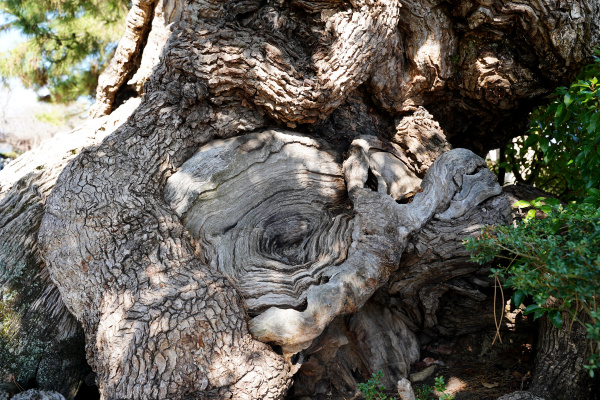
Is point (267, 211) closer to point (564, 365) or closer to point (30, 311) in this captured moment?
point (30, 311)

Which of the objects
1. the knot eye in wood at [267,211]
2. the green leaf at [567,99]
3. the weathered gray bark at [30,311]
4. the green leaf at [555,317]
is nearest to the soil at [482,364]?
the green leaf at [555,317]

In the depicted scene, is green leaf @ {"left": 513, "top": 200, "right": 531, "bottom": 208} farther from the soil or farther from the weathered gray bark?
the weathered gray bark

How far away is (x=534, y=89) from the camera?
14.0 ft

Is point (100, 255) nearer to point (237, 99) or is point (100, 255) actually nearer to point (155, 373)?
point (155, 373)

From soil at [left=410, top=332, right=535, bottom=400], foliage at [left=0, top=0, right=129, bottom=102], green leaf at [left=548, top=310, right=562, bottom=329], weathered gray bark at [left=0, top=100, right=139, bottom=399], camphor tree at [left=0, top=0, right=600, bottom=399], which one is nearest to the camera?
green leaf at [left=548, top=310, right=562, bottom=329]

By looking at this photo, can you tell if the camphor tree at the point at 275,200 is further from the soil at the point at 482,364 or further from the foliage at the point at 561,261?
the foliage at the point at 561,261

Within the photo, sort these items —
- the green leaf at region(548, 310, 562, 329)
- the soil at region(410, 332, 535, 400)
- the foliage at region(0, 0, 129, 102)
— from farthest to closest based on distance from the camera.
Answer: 1. the foliage at region(0, 0, 129, 102)
2. the soil at region(410, 332, 535, 400)
3. the green leaf at region(548, 310, 562, 329)

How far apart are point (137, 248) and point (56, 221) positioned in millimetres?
616

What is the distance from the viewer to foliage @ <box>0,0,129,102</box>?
289 inches

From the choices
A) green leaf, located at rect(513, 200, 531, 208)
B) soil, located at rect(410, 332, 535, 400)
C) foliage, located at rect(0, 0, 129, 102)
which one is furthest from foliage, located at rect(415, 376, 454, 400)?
foliage, located at rect(0, 0, 129, 102)

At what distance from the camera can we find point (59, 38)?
7762mm

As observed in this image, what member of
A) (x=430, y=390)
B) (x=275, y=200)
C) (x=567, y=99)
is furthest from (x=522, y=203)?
(x=275, y=200)

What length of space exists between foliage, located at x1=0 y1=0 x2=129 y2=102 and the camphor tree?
4025 mm

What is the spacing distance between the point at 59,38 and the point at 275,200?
240 inches
